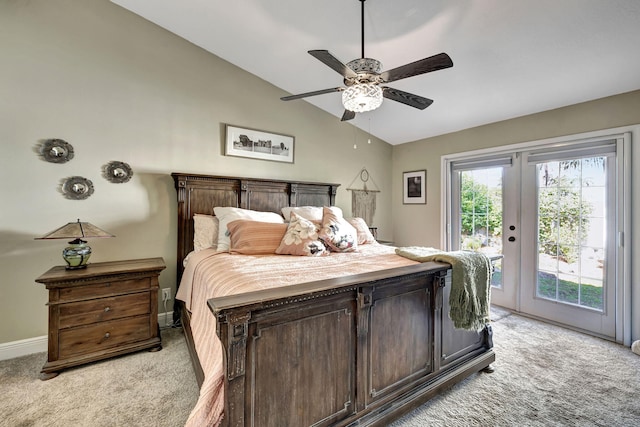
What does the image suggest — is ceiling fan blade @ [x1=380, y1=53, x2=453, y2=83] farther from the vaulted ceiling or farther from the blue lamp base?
the blue lamp base

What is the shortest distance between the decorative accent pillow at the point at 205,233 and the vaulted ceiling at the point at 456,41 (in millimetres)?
1838

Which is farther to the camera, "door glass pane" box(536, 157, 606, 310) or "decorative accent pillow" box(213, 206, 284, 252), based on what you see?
"door glass pane" box(536, 157, 606, 310)

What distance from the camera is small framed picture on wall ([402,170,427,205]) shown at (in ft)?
13.9

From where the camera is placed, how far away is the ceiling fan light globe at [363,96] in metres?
1.88

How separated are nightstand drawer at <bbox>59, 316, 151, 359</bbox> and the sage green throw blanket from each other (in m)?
2.35

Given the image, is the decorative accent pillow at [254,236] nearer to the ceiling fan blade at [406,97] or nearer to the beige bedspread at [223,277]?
the beige bedspread at [223,277]

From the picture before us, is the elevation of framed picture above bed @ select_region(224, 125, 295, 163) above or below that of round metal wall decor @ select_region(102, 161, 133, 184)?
above

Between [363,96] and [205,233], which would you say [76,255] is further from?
[363,96]

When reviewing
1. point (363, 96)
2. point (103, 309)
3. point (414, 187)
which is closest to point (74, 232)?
point (103, 309)

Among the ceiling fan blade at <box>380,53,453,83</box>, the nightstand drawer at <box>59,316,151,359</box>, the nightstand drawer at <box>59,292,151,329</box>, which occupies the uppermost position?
the ceiling fan blade at <box>380,53,453,83</box>

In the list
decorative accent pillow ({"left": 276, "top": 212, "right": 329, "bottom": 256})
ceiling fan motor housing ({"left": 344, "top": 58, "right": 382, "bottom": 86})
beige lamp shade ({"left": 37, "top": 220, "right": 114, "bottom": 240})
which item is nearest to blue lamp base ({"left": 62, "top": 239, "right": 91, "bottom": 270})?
beige lamp shade ({"left": 37, "top": 220, "right": 114, "bottom": 240})

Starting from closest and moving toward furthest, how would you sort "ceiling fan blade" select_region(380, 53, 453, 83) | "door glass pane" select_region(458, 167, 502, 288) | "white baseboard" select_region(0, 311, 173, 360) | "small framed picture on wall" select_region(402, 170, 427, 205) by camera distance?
"ceiling fan blade" select_region(380, 53, 453, 83)
"white baseboard" select_region(0, 311, 173, 360)
"door glass pane" select_region(458, 167, 502, 288)
"small framed picture on wall" select_region(402, 170, 427, 205)

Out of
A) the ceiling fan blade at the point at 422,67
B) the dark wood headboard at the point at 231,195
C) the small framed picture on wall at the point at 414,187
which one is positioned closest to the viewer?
the ceiling fan blade at the point at 422,67

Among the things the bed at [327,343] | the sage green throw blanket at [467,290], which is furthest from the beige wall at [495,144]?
the bed at [327,343]
